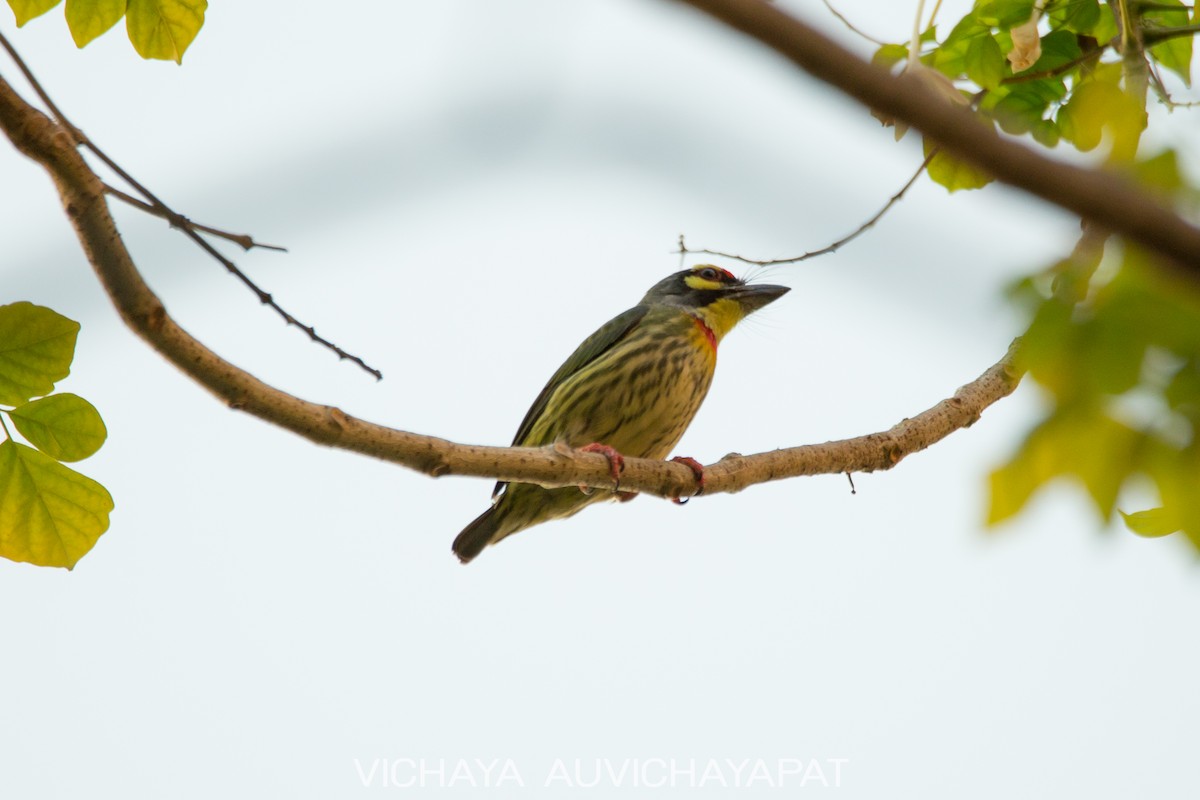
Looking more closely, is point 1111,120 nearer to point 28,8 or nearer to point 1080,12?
point 28,8

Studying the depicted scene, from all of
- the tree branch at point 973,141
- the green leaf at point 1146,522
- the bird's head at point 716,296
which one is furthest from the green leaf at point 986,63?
the tree branch at point 973,141

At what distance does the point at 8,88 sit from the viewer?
2.21 m

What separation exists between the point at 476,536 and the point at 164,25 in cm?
272

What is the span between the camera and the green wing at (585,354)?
5512 mm

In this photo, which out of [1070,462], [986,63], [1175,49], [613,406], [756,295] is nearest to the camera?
[1070,462]

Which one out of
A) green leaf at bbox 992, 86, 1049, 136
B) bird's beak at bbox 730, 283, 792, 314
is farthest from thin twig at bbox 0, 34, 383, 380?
bird's beak at bbox 730, 283, 792, 314

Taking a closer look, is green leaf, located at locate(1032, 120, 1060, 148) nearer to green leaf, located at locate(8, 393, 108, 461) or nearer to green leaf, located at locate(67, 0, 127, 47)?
green leaf, located at locate(67, 0, 127, 47)

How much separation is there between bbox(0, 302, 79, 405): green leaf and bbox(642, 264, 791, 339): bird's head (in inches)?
141

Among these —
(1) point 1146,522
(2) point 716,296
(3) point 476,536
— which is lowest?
(1) point 1146,522

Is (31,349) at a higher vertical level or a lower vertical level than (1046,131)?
lower

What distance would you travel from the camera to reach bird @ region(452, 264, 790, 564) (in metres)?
4.96

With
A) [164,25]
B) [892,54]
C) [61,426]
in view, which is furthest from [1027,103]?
[61,426]

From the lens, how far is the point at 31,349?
2.44 meters

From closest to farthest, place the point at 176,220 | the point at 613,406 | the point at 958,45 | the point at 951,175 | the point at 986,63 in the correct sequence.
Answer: the point at 176,220
the point at 986,63
the point at 958,45
the point at 951,175
the point at 613,406
